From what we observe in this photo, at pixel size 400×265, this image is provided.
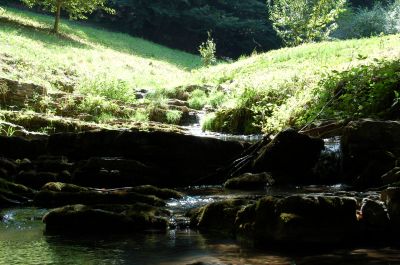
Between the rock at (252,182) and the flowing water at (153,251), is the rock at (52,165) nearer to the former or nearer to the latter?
the rock at (252,182)

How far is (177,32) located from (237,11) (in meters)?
6.15

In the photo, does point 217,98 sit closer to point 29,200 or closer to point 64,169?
point 64,169

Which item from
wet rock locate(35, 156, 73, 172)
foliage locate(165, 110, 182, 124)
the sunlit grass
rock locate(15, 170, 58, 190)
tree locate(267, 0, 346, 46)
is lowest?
rock locate(15, 170, 58, 190)

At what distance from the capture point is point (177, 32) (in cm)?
4884

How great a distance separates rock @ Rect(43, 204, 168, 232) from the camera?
556cm

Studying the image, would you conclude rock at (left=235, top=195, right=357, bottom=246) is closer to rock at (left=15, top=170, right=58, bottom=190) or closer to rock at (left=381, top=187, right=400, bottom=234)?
rock at (left=381, top=187, right=400, bottom=234)

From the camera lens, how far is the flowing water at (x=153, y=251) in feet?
Result: 13.9

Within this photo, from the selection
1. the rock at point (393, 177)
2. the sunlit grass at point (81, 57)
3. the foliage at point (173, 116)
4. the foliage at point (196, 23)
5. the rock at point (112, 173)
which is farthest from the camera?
the foliage at point (196, 23)

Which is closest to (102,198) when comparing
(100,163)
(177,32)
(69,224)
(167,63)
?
(69,224)

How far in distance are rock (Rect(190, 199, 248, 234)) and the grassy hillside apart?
22.3 ft

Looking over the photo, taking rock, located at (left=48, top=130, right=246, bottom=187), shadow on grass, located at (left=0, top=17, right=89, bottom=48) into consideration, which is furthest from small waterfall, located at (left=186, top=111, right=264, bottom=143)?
shadow on grass, located at (left=0, top=17, right=89, bottom=48)

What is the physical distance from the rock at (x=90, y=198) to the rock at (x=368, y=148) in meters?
3.29

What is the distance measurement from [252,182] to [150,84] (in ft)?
57.0

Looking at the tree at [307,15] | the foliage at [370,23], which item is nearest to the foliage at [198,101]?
the tree at [307,15]
